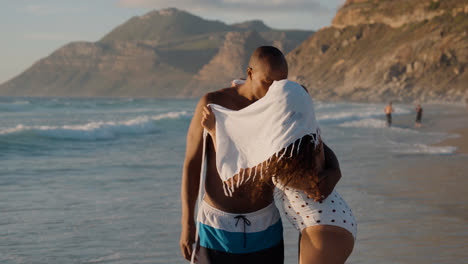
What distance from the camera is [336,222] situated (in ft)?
8.12

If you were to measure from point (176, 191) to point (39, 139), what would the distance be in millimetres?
10886

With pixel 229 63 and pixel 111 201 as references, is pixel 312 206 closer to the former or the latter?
pixel 111 201

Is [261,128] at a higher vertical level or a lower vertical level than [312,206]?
higher

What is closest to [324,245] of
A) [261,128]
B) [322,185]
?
[322,185]

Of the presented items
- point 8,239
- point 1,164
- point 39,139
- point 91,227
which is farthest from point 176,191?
point 39,139

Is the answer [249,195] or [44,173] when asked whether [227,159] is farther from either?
[44,173]

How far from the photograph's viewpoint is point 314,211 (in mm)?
2469

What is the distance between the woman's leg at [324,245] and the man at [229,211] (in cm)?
23

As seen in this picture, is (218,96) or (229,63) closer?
(218,96)

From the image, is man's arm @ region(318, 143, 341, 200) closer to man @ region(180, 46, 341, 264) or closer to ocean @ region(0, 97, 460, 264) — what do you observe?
man @ region(180, 46, 341, 264)

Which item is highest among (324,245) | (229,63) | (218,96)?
(218,96)

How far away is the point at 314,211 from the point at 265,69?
2.21 feet

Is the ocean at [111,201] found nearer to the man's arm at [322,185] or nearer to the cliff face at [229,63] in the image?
the man's arm at [322,185]

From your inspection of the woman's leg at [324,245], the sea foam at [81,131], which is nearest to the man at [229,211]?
the woman's leg at [324,245]
